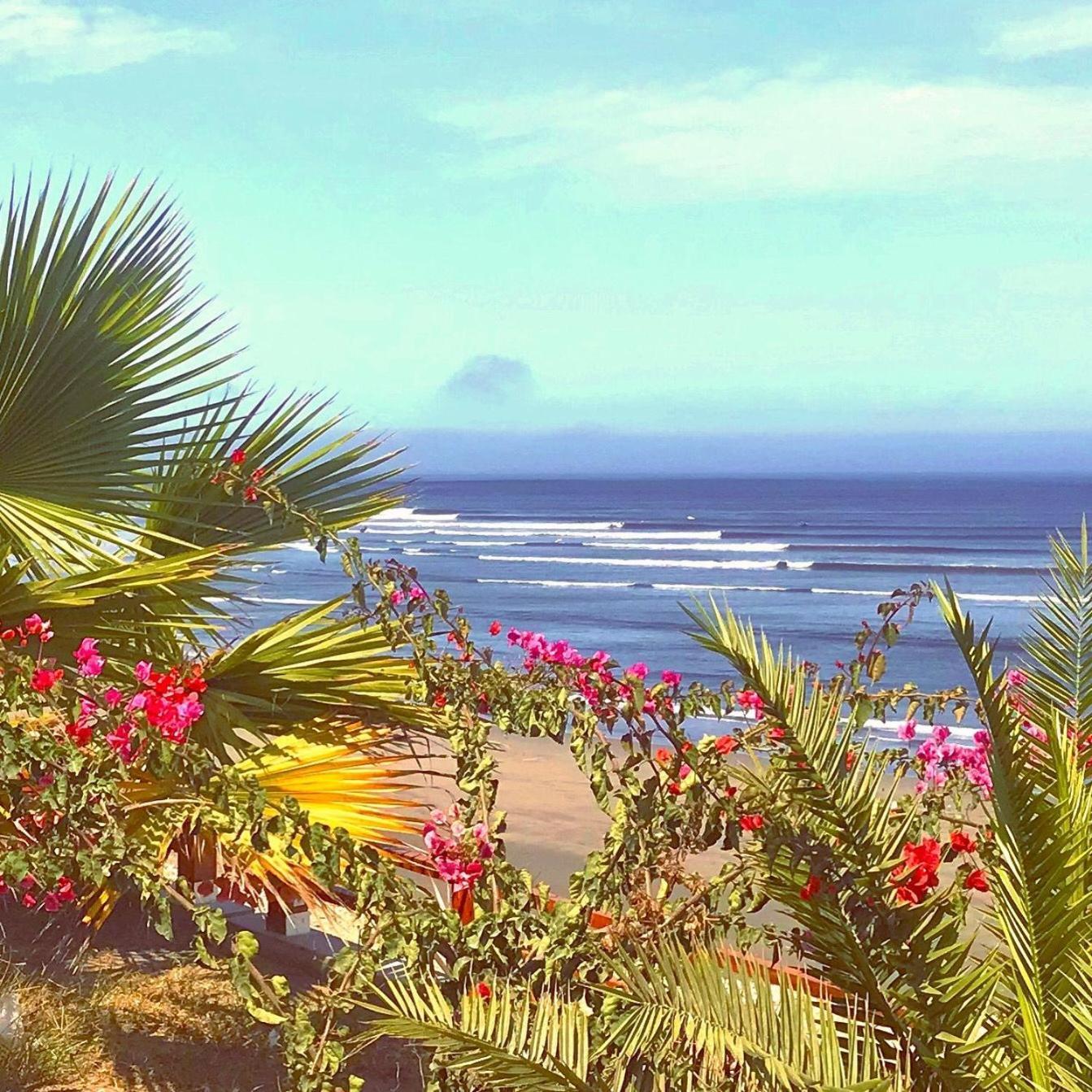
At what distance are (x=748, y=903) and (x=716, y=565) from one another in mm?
41804

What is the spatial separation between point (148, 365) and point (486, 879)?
9.02 feet

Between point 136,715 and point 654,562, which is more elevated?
point 136,715

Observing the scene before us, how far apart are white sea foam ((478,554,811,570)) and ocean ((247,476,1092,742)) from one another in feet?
0.36

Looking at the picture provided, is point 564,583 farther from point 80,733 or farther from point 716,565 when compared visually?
point 80,733

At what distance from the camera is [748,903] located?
3416 millimetres

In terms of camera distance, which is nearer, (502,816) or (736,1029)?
(736,1029)

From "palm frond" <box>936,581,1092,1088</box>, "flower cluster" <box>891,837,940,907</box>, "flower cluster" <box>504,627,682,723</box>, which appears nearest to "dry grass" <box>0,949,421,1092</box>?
"flower cluster" <box>504,627,682,723</box>

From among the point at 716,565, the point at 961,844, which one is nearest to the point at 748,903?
the point at 961,844

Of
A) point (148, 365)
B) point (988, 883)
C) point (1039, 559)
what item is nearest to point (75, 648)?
point (148, 365)

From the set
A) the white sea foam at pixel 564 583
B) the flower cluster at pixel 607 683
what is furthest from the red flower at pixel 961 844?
the white sea foam at pixel 564 583

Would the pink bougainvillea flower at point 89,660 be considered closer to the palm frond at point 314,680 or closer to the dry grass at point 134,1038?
the palm frond at point 314,680

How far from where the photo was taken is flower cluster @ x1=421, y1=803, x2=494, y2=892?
325 cm

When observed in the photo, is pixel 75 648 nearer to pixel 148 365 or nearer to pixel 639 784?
pixel 148 365

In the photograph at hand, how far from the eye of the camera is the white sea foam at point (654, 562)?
4419 cm
